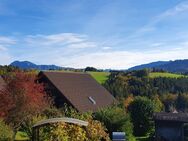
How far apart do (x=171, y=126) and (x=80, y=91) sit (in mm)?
10742

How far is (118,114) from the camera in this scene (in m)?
31.7

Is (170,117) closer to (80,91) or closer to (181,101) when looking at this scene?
(80,91)

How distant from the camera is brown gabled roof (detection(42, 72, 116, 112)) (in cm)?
4119

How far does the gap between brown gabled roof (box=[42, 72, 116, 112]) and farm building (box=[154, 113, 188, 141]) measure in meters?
6.53

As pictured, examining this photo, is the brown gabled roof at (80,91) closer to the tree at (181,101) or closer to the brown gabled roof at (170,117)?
the brown gabled roof at (170,117)

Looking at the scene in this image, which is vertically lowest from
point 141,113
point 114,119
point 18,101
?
point 141,113

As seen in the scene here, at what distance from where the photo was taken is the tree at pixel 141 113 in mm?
42500

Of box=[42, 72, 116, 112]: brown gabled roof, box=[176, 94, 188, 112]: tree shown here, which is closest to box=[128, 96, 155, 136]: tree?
box=[42, 72, 116, 112]: brown gabled roof

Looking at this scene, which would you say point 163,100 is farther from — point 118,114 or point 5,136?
point 5,136

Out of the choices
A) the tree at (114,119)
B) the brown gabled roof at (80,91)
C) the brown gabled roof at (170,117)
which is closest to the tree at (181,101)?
the brown gabled roof at (80,91)

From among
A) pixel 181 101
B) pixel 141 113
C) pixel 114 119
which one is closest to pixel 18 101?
pixel 114 119

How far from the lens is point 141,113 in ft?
139

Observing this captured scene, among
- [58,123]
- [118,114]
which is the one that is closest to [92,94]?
[118,114]

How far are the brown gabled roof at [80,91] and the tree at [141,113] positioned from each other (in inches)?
130
